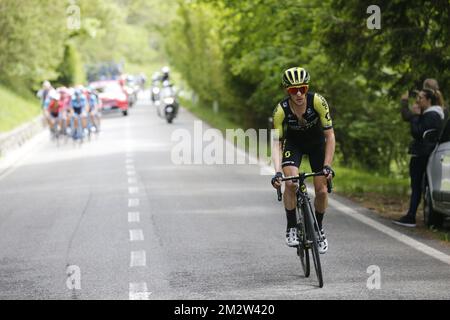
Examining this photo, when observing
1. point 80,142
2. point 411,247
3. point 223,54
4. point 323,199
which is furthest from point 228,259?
point 223,54

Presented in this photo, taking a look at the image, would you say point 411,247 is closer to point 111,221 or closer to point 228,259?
point 228,259

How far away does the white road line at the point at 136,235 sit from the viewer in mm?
11712

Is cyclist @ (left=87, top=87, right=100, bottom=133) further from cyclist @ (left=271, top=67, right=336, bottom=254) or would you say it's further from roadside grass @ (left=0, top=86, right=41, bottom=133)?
cyclist @ (left=271, top=67, right=336, bottom=254)

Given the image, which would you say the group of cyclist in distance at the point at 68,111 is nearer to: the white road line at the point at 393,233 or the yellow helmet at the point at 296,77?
the white road line at the point at 393,233

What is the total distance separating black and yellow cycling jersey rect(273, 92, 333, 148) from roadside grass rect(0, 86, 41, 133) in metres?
27.6

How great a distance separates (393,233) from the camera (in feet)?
39.0

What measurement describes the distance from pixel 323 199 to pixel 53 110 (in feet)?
79.1

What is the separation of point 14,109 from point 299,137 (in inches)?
1437

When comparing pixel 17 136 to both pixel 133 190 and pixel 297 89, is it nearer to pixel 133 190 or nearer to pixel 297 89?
pixel 133 190

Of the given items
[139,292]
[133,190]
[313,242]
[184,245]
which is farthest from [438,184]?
[133,190]

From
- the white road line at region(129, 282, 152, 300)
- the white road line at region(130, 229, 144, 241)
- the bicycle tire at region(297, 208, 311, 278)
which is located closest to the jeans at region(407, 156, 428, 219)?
the white road line at region(130, 229, 144, 241)

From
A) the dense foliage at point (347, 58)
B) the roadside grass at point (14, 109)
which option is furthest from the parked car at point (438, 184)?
the roadside grass at point (14, 109)

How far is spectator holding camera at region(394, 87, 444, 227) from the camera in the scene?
41.4 feet

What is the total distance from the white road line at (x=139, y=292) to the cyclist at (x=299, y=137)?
1466 millimetres
